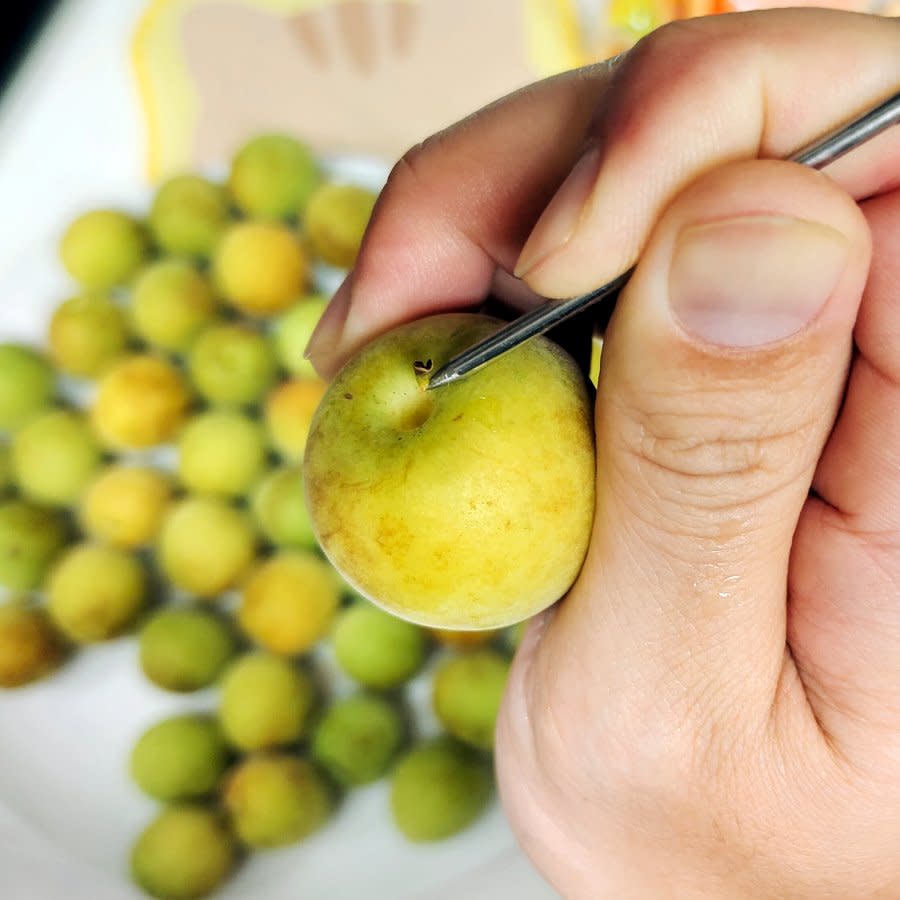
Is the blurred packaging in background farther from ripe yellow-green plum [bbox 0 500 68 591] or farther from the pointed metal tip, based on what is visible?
the pointed metal tip

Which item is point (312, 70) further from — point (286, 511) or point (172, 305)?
point (286, 511)

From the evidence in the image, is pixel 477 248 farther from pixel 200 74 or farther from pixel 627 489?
pixel 200 74

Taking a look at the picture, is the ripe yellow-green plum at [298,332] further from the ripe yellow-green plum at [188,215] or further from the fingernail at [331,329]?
the fingernail at [331,329]

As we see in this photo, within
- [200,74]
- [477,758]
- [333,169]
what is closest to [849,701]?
[477,758]

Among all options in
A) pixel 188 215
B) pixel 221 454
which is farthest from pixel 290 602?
pixel 188 215

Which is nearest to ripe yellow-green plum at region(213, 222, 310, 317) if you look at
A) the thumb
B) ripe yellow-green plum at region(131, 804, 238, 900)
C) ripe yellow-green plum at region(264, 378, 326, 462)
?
ripe yellow-green plum at region(264, 378, 326, 462)

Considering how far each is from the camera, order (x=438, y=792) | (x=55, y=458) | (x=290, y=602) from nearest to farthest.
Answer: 1. (x=438, y=792)
2. (x=290, y=602)
3. (x=55, y=458)

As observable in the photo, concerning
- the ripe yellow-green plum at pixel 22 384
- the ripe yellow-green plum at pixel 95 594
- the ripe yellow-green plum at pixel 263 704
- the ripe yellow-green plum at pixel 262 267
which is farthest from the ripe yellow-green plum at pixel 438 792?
the ripe yellow-green plum at pixel 22 384
